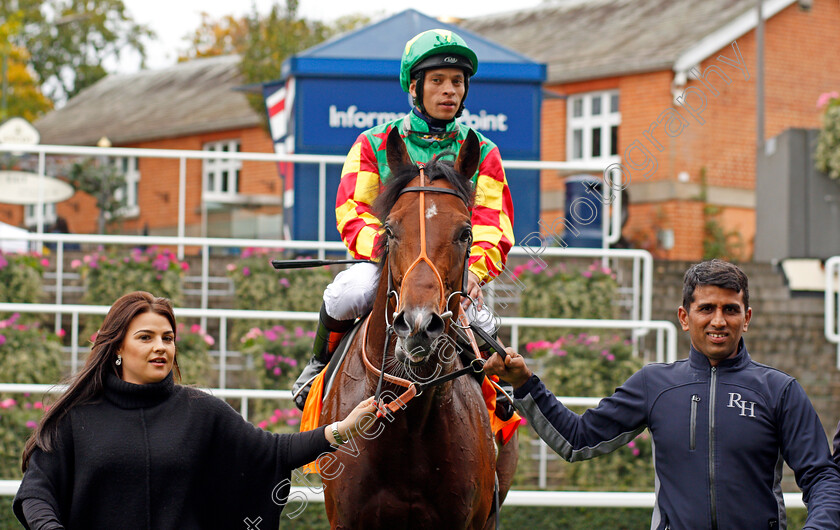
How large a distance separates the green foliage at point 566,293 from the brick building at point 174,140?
7.56 m

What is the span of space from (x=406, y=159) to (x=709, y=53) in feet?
50.8

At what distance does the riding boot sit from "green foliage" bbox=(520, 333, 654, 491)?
2.76 m

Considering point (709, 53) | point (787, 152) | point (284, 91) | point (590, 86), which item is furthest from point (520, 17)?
point (284, 91)

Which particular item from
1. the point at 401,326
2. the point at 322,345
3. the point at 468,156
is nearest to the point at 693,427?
the point at 401,326

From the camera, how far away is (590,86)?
1928 centimetres

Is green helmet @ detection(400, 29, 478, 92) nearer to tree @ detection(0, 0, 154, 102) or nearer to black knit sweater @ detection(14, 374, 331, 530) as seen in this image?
black knit sweater @ detection(14, 374, 331, 530)

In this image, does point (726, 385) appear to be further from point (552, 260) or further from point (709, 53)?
point (709, 53)

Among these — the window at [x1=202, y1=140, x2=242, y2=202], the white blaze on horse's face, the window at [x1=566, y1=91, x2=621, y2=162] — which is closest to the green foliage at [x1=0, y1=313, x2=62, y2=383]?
the white blaze on horse's face

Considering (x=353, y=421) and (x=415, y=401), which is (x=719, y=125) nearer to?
(x=415, y=401)

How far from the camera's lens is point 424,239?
3.23 meters

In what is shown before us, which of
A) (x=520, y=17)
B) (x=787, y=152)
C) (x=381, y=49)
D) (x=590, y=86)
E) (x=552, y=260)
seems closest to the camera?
(x=552, y=260)

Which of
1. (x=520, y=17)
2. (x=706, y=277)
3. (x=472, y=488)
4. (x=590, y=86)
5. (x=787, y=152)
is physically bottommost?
(x=472, y=488)

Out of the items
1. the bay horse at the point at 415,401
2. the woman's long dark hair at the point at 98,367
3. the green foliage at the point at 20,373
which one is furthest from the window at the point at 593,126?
the woman's long dark hair at the point at 98,367

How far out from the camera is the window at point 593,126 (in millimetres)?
19094
